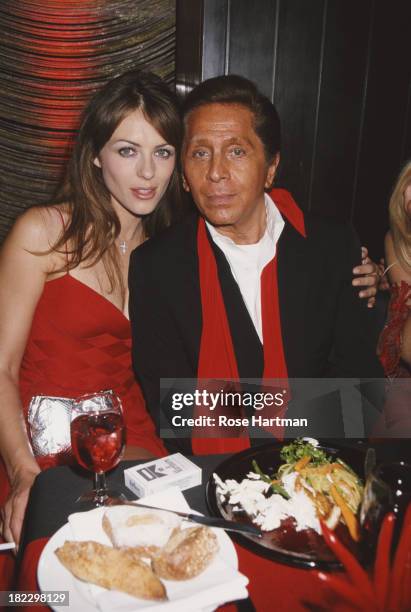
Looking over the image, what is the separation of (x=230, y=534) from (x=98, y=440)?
0.32 m

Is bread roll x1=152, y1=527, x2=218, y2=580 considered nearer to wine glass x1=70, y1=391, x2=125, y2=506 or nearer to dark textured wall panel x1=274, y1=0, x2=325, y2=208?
wine glass x1=70, y1=391, x2=125, y2=506

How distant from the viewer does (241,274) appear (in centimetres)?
204

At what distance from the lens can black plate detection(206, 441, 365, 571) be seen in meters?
0.91

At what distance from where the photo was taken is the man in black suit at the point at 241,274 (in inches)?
73.5

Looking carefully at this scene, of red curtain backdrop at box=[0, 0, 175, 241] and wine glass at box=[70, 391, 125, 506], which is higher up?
red curtain backdrop at box=[0, 0, 175, 241]

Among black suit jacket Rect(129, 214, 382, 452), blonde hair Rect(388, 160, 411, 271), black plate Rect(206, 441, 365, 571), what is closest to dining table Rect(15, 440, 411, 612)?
black plate Rect(206, 441, 365, 571)

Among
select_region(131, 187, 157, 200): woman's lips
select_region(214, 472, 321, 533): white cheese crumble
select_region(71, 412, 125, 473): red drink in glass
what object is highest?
select_region(131, 187, 157, 200): woman's lips

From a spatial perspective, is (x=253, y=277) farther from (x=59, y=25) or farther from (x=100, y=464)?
(x=59, y=25)

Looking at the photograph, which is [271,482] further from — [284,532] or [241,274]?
[241,274]

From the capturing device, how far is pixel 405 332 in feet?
7.25

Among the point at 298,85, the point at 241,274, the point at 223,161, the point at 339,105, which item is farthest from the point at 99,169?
the point at 339,105

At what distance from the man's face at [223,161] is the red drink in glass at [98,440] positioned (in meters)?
0.98

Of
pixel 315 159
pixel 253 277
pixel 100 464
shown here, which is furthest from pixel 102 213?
pixel 315 159

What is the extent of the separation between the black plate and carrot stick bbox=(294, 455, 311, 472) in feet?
0.22
